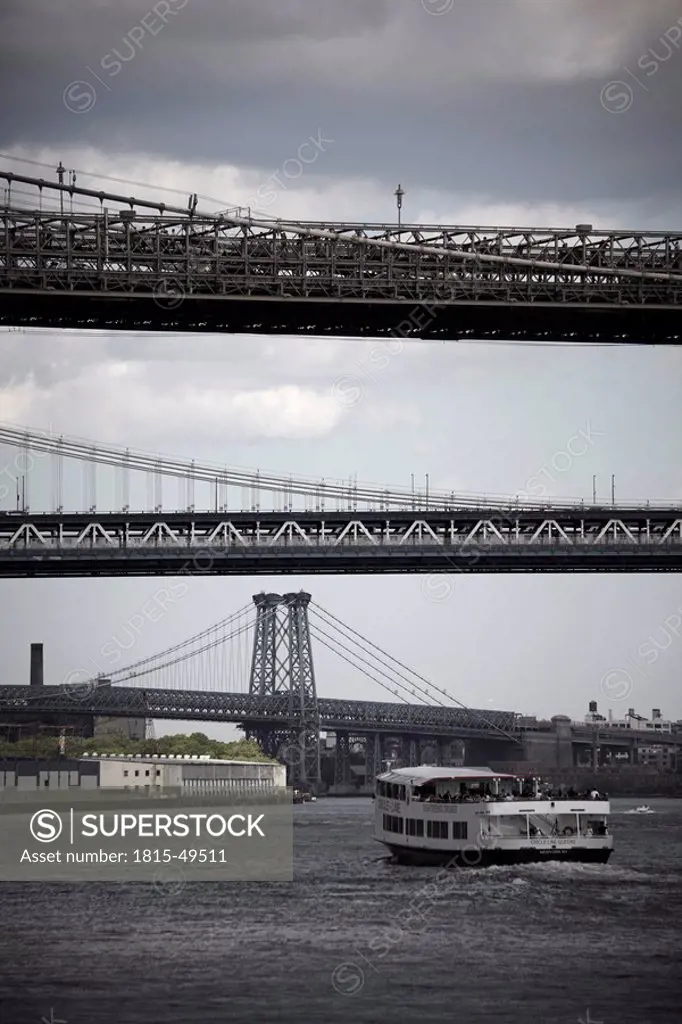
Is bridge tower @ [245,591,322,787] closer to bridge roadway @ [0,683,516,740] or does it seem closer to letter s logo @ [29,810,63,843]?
bridge roadway @ [0,683,516,740]

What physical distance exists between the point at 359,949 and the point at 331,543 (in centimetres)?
4743

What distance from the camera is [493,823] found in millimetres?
53094

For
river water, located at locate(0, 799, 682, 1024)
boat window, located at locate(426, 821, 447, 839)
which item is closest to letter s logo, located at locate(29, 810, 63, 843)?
river water, located at locate(0, 799, 682, 1024)

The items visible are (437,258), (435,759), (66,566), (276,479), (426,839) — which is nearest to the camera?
(426,839)

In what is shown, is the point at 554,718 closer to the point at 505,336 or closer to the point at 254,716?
the point at 254,716

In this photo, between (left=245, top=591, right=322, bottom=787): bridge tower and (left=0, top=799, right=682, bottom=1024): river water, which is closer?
(left=0, top=799, right=682, bottom=1024): river water

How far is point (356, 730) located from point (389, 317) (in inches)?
2936

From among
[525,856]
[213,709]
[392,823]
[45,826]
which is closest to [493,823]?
[525,856]

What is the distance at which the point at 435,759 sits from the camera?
128 meters

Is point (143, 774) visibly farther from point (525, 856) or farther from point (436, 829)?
point (525, 856)

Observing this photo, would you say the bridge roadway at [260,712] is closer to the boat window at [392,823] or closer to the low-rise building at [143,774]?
the low-rise building at [143,774]

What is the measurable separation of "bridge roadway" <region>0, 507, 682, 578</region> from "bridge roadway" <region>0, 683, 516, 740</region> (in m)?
31.8

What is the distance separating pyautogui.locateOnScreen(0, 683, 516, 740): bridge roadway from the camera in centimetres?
11844

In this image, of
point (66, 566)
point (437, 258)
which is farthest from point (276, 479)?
point (437, 258)
